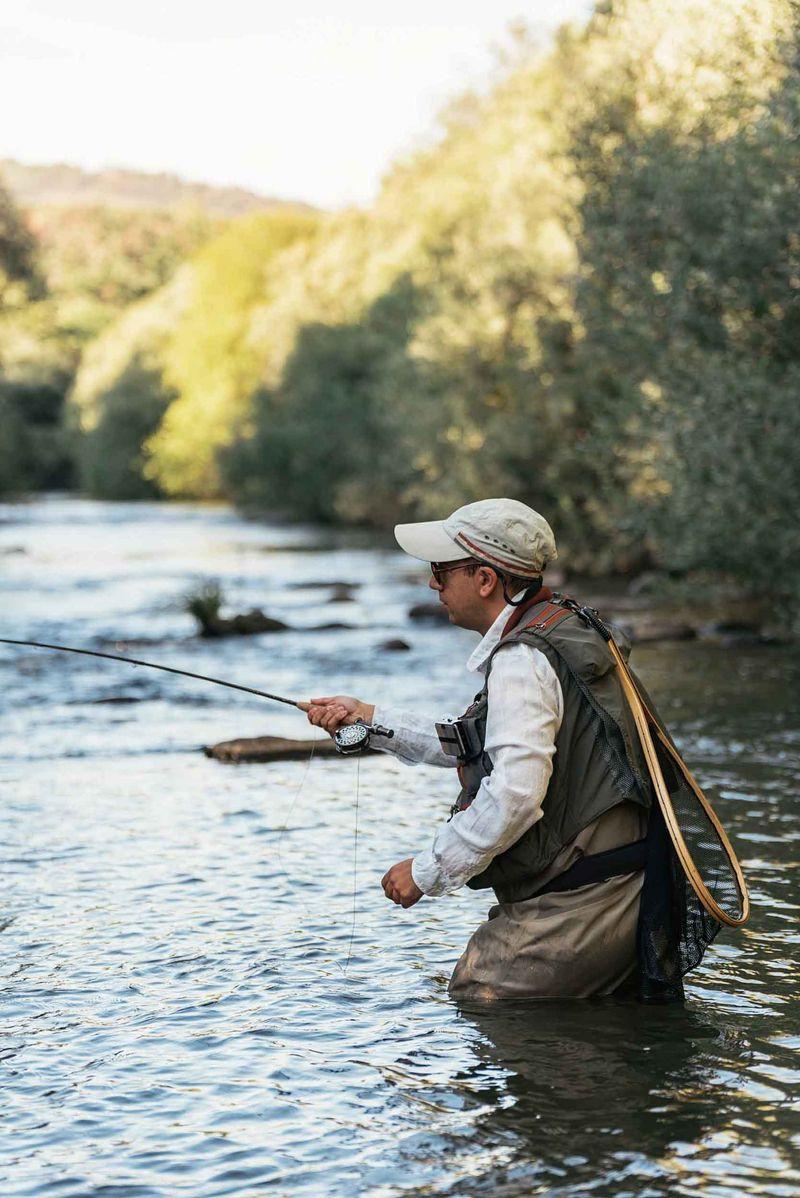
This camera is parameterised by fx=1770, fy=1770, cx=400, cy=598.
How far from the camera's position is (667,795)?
18.5 feet

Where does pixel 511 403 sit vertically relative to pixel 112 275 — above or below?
below

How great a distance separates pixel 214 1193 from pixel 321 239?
67.3 m

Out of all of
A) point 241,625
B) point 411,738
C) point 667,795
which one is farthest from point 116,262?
point 667,795

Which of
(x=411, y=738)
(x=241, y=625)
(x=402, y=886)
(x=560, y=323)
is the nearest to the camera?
(x=402, y=886)

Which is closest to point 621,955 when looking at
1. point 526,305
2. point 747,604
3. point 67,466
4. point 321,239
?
point 747,604

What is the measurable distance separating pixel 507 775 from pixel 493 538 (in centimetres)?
79

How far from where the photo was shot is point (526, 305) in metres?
33.5

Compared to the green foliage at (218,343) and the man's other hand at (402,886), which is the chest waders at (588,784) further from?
the green foliage at (218,343)

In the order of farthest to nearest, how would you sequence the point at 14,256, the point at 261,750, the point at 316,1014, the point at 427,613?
the point at 14,256 → the point at 427,613 → the point at 261,750 → the point at 316,1014

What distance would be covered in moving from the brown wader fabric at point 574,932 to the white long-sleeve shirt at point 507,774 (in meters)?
0.34

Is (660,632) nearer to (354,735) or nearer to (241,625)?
(241,625)

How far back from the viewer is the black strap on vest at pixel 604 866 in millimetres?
5742

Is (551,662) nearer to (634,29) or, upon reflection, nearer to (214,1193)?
(214,1193)

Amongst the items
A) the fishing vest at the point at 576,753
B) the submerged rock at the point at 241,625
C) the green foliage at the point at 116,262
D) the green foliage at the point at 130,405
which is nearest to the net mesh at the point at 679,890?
the fishing vest at the point at 576,753
